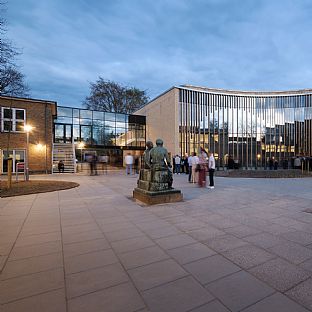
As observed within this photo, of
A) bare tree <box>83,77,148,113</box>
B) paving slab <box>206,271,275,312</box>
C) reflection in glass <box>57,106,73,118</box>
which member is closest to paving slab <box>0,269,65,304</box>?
paving slab <box>206,271,275,312</box>

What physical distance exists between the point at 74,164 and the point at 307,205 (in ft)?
62.6

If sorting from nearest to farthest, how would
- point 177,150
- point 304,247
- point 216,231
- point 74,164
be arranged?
point 304,247
point 216,231
point 74,164
point 177,150

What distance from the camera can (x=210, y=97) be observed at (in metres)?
30.3

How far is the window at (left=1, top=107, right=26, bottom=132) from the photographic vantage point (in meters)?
18.6

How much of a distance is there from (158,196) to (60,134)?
2254 cm

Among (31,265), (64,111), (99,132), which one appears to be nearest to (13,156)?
(64,111)

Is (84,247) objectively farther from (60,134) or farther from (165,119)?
(165,119)

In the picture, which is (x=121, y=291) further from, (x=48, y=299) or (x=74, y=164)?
(x=74, y=164)

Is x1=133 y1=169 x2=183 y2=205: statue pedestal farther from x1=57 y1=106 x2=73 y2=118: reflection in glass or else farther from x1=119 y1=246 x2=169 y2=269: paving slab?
x1=57 y1=106 x2=73 y2=118: reflection in glass

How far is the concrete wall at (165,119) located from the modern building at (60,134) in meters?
1.73

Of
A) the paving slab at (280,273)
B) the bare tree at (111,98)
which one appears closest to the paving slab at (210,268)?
the paving slab at (280,273)

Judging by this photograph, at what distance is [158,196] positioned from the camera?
6.42 metres

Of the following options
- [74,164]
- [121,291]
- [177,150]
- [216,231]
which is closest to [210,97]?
[177,150]

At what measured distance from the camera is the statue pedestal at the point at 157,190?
6.37 meters
